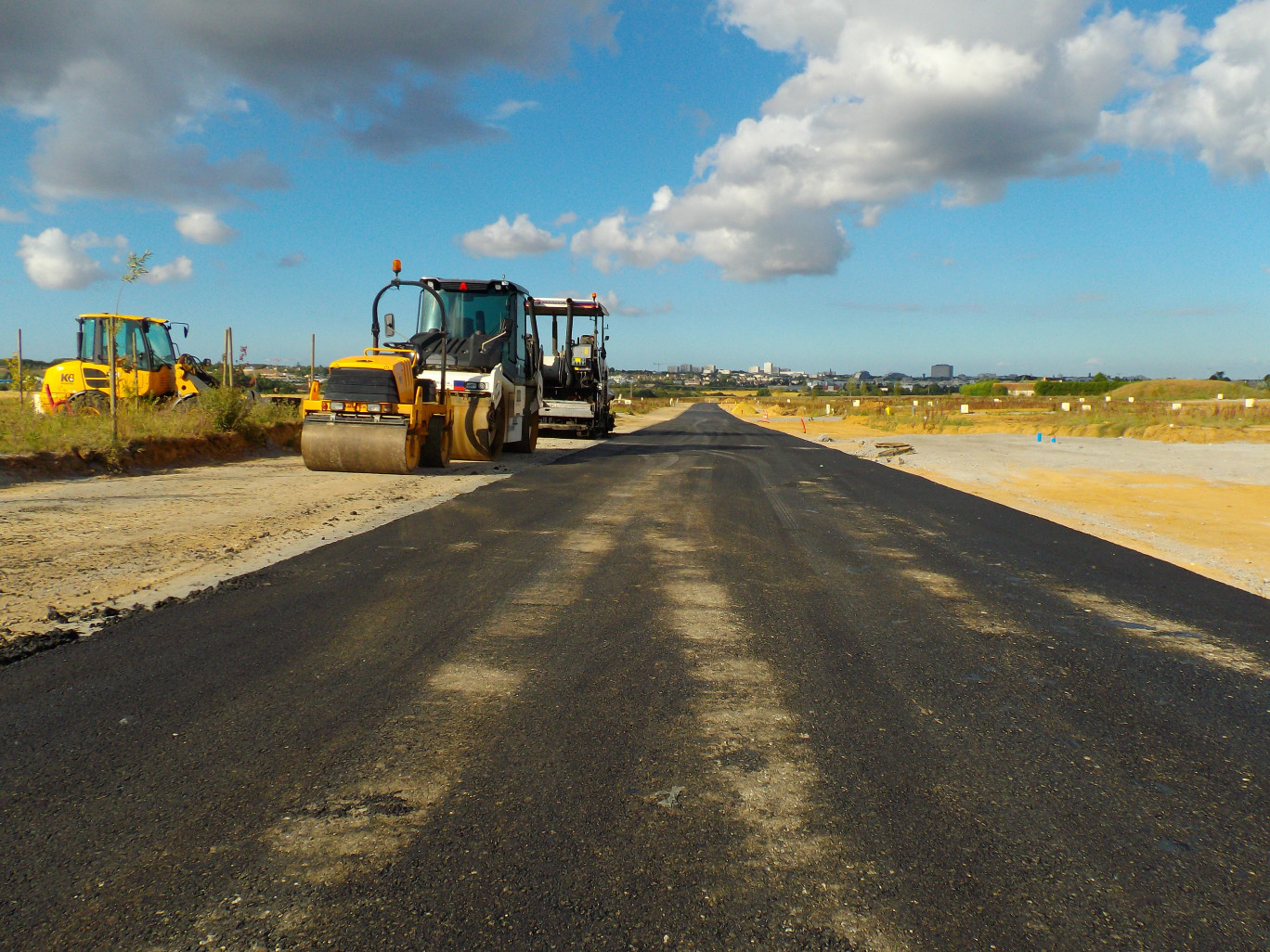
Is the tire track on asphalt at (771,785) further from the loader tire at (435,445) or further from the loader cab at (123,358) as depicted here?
the loader cab at (123,358)

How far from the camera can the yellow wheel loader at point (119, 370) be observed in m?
16.5

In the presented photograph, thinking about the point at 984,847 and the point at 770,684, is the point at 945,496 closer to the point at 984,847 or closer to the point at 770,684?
the point at 770,684

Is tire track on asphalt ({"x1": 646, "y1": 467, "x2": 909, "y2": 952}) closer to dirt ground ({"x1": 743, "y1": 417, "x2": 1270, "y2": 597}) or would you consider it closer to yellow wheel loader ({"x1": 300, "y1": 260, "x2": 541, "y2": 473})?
dirt ground ({"x1": 743, "y1": 417, "x2": 1270, "y2": 597})

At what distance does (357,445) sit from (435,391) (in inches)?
84.4

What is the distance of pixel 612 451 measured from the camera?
2100 cm

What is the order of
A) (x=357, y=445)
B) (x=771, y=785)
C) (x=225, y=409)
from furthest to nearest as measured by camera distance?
1. (x=225, y=409)
2. (x=357, y=445)
3. (x=771, y=785)

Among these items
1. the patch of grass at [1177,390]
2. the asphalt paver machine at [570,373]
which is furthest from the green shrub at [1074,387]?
the asphalt paver machine at [570,373]

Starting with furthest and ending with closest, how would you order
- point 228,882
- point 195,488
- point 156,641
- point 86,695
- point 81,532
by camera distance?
point 195,488 → point 81,532 → point 156,641 → point 86,695 → point 228,882

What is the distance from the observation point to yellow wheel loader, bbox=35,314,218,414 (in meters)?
16.5

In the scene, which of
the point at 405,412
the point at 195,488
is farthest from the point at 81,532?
the point at 405,412

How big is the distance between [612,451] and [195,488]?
36.6 ft

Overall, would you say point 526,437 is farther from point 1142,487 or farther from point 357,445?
point 1142,487

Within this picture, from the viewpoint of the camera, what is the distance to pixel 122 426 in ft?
45.0

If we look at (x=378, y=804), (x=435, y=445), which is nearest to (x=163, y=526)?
(x=435, y=445)
